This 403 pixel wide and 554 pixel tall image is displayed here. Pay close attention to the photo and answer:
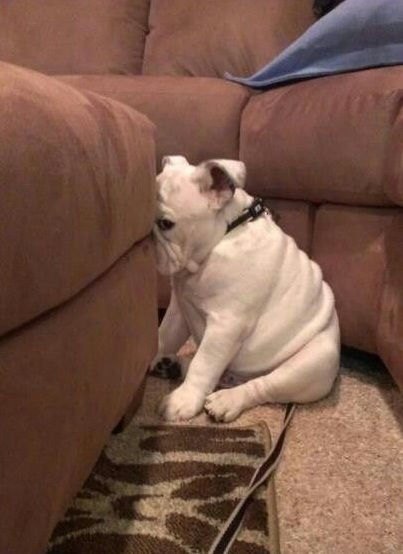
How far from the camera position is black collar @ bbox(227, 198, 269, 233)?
1.23 meters

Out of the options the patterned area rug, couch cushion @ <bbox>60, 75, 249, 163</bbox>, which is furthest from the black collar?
the patterned area rug

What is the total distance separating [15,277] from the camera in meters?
0.50

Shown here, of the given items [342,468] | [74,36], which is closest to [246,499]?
[342,468]

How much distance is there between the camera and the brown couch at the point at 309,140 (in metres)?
1.24

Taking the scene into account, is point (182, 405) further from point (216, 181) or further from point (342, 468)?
point (216, 181)

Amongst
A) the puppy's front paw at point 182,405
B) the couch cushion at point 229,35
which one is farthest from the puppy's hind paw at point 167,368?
the couch cushion at point 229,35

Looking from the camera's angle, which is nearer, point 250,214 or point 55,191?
point 55,191

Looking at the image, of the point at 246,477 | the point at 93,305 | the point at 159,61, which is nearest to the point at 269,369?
the point at 246,477

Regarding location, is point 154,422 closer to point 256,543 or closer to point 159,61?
point 256,543

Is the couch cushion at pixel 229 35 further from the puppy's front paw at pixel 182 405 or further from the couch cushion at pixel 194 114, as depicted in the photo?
the puppy's front paw at pixel 182 405

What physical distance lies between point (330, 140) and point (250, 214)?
0.73 ft

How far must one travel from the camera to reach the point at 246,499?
2.81ft

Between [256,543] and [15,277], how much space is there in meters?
0.46

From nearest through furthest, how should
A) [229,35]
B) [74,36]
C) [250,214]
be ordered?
1. [250,214]
2. [229,35]
3. [74,36]
